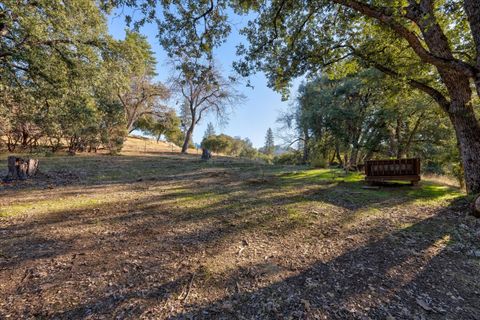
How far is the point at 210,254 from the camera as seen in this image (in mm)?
2719

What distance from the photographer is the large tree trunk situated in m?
4.47

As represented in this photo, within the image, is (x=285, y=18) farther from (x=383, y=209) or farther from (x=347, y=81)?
(x=347, y=81)

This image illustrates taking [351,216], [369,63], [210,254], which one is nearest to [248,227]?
[210,254]

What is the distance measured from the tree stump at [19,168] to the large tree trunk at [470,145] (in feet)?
39.0

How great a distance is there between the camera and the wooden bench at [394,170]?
20.7 feet

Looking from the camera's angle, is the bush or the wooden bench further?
the bush

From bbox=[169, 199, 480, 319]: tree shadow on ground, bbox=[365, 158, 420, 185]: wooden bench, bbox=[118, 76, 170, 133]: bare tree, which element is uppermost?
bbox=[118, 76, 170, 133]: bare tree

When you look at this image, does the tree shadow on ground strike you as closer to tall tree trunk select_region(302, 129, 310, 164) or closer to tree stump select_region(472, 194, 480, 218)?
tree stump select_region(472, 194, 480, 218)

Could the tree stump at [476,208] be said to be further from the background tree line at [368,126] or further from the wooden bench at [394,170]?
the background tree line at [368,126]

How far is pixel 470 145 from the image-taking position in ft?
14.9

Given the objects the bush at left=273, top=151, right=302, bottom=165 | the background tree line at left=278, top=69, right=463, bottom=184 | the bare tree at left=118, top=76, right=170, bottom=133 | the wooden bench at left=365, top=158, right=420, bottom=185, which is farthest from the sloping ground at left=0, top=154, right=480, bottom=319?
the bare tree at left=118, top=76, right=170, bottom=133

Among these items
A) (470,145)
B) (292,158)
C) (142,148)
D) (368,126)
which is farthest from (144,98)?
(470,145)

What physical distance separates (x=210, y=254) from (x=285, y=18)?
6750 mm

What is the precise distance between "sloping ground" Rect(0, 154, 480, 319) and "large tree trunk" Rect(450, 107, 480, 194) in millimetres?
675
